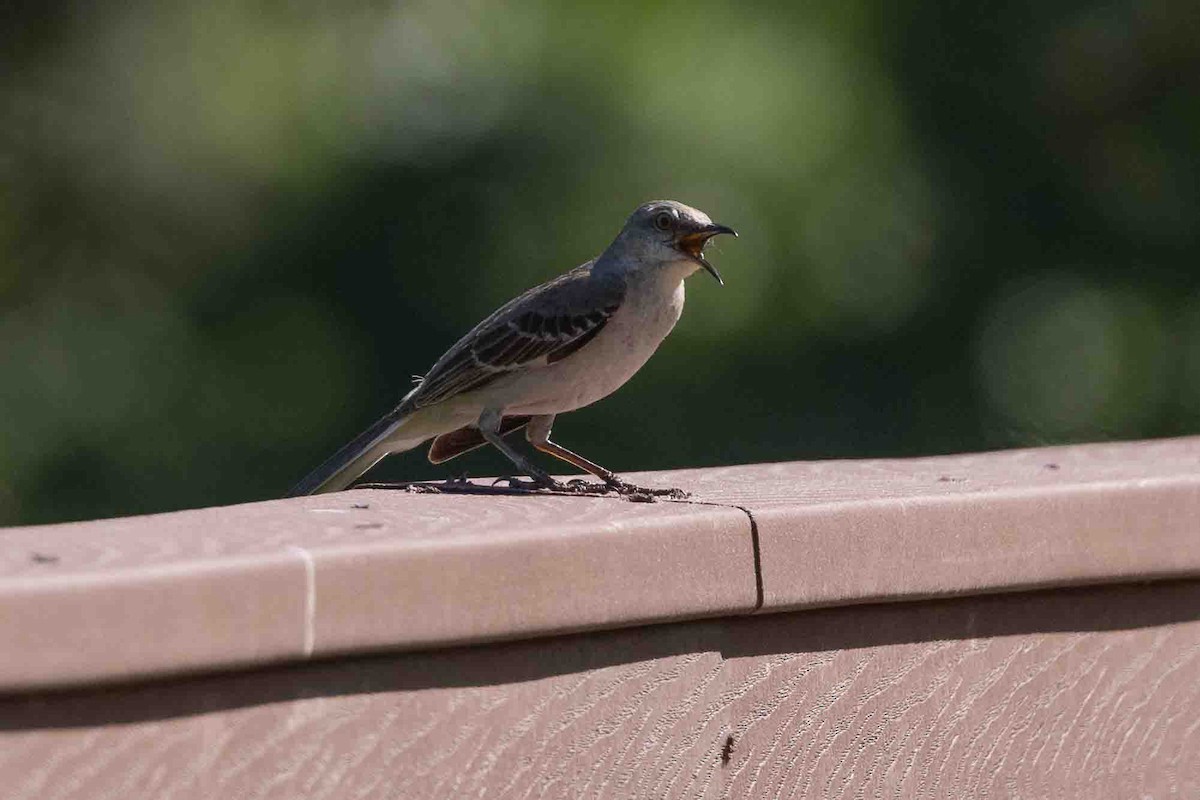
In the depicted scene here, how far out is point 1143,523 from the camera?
265cm

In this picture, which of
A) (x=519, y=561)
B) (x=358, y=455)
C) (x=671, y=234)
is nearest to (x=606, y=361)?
(x=671, y=234)

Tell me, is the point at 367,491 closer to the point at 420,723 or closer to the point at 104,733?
the point at 420,723

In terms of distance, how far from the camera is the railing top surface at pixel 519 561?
183 centimetres

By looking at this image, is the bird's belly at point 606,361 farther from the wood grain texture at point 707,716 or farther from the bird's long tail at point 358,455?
the wood grain texture at point 707,716

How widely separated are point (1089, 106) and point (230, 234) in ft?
17.3

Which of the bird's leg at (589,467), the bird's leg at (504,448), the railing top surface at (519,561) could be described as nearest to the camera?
the railing top surface at (519,561)

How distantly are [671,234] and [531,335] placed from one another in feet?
1.45

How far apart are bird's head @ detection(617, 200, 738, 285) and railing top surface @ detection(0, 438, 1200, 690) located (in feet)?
5.08

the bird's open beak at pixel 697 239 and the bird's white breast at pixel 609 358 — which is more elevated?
A: the bird's open beak at pixel 697 239

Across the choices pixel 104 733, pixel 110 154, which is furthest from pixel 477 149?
pixel 104 733

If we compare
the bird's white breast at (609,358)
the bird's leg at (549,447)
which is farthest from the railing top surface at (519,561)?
the bird's white breast at (609,358)

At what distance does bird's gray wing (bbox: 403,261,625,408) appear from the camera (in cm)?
445

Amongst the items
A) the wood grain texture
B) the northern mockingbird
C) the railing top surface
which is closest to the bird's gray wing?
the northern mockingbird

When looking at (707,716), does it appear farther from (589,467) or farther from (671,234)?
(671,234)
